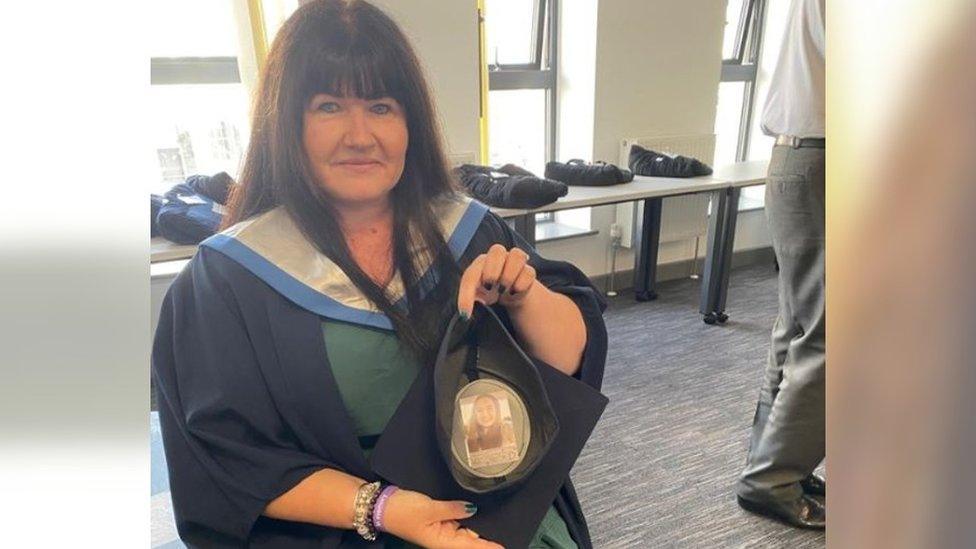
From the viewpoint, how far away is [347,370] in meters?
0.77

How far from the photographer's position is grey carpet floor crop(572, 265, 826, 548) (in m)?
1.74

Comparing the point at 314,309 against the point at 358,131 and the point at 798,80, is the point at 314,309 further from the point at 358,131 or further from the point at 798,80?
the point at 798,80

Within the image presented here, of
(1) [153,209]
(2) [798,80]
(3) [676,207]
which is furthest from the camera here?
(3) [676,207]

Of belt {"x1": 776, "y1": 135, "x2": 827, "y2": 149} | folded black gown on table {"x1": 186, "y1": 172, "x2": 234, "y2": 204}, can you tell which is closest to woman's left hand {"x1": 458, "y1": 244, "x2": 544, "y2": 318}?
belt {"x1": 776, "y1": 135, "x2": 827, "y2": 149}

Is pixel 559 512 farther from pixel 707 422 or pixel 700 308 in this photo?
pixel 700 308

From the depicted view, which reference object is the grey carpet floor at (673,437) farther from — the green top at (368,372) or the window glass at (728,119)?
the window glass at (728,119)

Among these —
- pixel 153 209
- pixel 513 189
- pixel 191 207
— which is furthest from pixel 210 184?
pixel 153 209

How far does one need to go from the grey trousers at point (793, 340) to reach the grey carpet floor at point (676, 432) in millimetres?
166

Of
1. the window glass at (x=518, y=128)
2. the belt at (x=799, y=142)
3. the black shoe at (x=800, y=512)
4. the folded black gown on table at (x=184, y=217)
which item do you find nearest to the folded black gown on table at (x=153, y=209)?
the folded black gown on table at (x=184, y=217)

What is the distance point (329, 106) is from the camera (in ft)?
2.43

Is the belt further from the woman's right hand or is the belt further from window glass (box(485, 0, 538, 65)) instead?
window glass (box(485, 0, 538, 65))

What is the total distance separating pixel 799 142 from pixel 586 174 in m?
1.34

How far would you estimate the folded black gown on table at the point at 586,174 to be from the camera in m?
2.79
